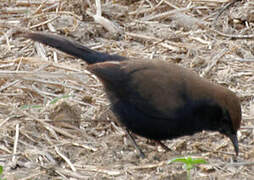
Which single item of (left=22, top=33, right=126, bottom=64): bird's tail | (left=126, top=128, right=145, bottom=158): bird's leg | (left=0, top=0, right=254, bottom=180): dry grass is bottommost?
(left=126, top=128, right=145, bottom=158): bird's leg

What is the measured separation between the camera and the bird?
5.29 m

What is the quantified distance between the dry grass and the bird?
→ 252 mm

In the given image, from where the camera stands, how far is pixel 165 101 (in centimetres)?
532

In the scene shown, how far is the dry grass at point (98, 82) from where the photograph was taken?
16.6 feet

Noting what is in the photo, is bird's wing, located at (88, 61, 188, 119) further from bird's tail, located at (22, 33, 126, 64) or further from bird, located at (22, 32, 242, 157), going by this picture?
bird's tail, located at (22, 33, 126, 64)

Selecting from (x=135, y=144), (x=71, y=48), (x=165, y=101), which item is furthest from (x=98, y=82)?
(x=165, y=101)

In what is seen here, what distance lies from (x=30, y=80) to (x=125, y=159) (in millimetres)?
1539

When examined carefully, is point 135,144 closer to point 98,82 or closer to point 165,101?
point 165,101

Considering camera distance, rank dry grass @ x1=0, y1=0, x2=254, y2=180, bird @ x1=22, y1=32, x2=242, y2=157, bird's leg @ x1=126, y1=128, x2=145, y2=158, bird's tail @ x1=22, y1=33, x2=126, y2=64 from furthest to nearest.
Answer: bird's tail @ x1=22, y1=33, x2=126, y2=64 → bird's leg @ x1=126, y1=128, x2=145, y2=158 → bird @ x1=22, y1=32, x2=242, y2=157 → dry grass @ x1=0, y1=0, x2=254, y2=180

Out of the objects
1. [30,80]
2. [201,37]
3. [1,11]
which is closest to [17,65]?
[30,80]

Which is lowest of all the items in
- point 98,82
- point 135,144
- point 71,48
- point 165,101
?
point 135,144

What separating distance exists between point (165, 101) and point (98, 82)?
148 centimetres

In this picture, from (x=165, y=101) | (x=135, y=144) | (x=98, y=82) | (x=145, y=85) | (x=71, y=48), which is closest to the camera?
(x=165, y=101)

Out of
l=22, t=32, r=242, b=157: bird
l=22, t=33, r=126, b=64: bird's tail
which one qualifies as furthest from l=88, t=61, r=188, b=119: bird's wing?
l=22, t=33, r=126, b=64: bird's tail
